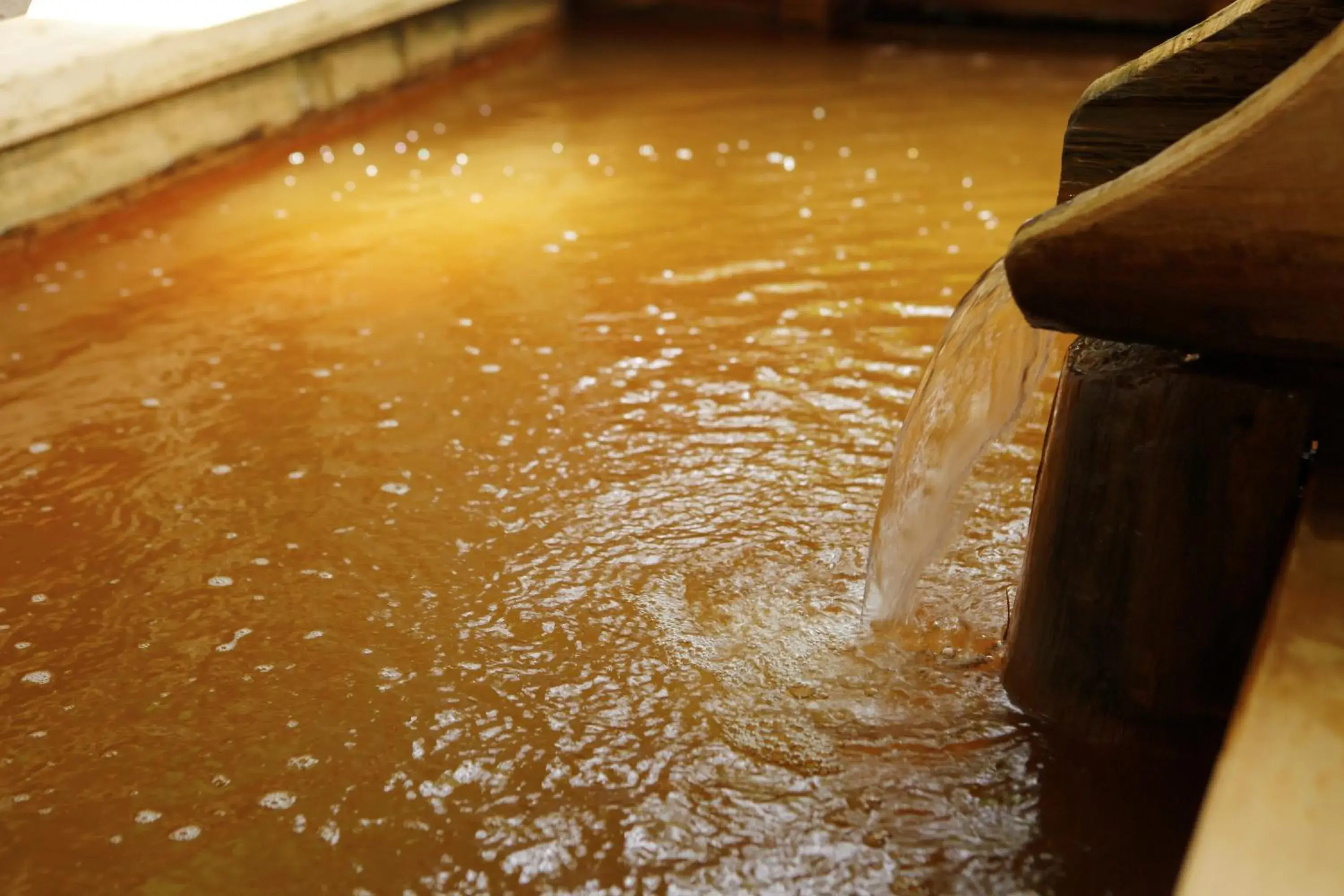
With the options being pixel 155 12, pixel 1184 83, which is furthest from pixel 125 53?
pixel 1184 83

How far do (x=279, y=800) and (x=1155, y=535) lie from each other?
54.2 inches

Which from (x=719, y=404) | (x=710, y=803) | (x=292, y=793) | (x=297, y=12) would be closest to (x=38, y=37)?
(x=297, y=12)

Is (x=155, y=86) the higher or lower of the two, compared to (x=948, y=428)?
higher

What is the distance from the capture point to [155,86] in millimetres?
4723

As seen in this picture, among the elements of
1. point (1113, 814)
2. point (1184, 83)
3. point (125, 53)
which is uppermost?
point (1184, 83)

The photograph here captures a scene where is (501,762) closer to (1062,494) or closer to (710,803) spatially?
(710,803)

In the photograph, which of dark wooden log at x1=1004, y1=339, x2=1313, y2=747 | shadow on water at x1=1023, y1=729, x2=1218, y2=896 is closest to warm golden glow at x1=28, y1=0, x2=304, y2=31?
dark wooden log at x1=1004, y1=339, x2=1313, y2=747

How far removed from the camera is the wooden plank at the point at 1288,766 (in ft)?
3.67

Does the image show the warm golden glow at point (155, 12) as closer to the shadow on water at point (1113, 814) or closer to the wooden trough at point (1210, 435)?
the wooden trough at point (1210, 435)

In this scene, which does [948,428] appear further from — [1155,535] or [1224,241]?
[1224,241]

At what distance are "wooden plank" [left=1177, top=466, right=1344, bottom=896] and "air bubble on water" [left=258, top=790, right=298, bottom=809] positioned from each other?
1310mm

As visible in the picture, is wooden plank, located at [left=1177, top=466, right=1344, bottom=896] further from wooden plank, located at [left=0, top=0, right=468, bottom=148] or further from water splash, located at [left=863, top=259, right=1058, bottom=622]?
wooden plank, located at [left=0, top=0, right=468, bottom=148]

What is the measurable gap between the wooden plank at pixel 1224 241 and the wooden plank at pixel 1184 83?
0.86ft

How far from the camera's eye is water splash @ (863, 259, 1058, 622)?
2.16m
